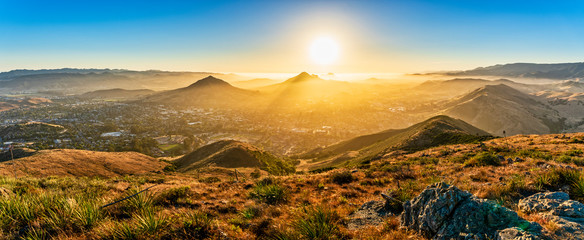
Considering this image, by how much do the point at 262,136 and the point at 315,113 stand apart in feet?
251

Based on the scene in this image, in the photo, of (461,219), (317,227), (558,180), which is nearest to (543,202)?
(461,219)

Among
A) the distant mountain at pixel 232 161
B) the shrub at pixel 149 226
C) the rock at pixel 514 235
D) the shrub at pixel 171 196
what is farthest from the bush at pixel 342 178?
the distant mountain at pixel 232 161

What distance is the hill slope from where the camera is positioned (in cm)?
2477

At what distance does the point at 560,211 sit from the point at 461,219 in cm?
229

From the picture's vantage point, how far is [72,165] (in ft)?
93.1

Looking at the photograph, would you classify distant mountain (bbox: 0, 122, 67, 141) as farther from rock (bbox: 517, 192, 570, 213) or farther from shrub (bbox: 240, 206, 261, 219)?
rock (bbox: 517, 192, 570, 213)

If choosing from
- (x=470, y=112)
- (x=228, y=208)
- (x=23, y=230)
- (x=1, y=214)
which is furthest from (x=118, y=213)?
(x=470, y=112)

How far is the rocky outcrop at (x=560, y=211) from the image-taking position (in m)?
4.18

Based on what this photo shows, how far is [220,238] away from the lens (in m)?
5.65

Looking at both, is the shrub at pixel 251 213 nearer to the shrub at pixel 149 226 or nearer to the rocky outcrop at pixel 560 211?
the shrub at pixel 149 226

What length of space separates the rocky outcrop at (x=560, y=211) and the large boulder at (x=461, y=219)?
62 centimetres

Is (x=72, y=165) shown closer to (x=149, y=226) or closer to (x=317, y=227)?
(x=149, y=226)

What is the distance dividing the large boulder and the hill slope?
35459 mm

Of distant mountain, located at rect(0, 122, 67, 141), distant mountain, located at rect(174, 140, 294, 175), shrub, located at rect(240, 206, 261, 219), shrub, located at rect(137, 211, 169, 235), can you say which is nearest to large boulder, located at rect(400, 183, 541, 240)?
shrub, located at rect(240, 206, 261, 219)
